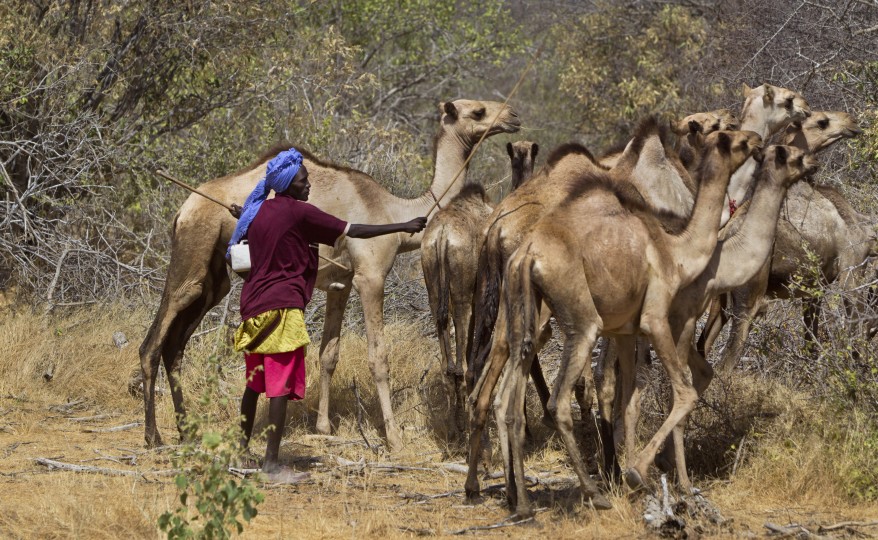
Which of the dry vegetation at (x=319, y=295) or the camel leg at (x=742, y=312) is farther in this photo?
the camel leg at (x=742, y=312)

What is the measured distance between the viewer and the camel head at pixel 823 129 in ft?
33.5

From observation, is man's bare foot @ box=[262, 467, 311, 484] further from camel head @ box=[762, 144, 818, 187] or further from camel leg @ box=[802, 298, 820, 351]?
camel head @ box=[762, 144, 818, 187]

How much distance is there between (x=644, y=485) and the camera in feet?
22.6

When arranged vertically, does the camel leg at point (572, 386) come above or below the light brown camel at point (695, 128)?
below

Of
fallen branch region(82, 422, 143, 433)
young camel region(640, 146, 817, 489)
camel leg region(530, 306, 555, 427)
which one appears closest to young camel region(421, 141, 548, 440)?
camel leg region(530, 306, 555, 427)

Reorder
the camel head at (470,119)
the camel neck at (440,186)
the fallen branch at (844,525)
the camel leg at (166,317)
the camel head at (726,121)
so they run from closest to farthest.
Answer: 1. the fallen branch at (844,525)
2. the camel leg at (166,317)
3. the camel head at (726,121)
4. the camel neck at (440,186)
5. the camel head at (470,119)

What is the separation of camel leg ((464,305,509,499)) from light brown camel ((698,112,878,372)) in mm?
2911

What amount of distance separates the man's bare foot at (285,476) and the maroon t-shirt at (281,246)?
109cm

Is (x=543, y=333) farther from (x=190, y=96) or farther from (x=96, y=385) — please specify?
(x=190, y=96)

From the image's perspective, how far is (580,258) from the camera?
22.9 feet

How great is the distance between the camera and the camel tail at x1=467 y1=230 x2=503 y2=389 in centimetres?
779

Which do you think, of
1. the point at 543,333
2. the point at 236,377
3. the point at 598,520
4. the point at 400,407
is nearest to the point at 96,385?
the point at 236,377

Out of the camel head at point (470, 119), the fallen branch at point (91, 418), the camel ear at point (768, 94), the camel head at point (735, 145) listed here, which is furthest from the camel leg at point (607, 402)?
the fallen branch at point (91, 418)

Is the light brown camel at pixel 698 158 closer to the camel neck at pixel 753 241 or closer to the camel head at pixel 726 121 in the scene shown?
the camel head at pixel 726 121
